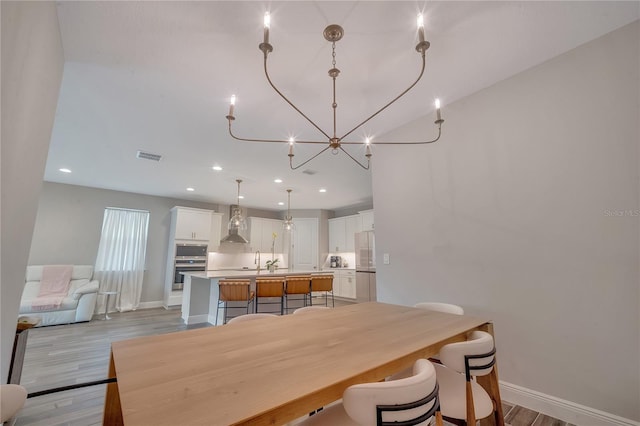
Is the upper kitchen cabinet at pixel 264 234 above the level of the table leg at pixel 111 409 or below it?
above

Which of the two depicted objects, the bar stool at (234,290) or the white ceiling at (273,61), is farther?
the bar stool at (234,290)

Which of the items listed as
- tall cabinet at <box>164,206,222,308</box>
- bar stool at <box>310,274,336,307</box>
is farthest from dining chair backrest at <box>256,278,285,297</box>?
tall cabinet at <box>164,206,222,308</box>

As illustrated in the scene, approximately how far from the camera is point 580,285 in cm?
189

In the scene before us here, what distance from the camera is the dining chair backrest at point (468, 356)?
49.1 inches

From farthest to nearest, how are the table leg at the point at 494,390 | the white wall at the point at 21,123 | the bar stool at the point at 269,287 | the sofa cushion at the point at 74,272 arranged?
the sofa cushion at the point at 74,272
the bar stool at the point at 269,287
the table leg at the point at 494,390
the white wall at the point at 21,123

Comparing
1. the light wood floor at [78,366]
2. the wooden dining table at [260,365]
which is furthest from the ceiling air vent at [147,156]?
the wooden dining table at [260,365]

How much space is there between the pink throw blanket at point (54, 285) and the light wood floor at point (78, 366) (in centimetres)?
43

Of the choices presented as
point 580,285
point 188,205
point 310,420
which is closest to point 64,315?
point 188,205

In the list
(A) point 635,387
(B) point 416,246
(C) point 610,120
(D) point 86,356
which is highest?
(C) point 610,120

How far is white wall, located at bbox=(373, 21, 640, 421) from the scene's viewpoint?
5.77 feet

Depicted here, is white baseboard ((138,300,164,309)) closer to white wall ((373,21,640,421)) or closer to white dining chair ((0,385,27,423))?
white wall ((373,21,640,421))

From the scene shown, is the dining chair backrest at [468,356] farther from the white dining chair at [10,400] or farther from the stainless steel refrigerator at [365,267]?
the stainless steel refrigerator at [365,267]

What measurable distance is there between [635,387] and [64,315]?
7164mm

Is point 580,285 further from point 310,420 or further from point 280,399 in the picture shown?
point 280,399
